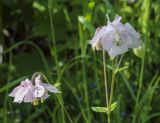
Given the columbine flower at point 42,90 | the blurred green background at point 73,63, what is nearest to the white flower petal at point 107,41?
the columbine flower at point 42,90

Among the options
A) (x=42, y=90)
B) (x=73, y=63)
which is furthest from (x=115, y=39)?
(x=73, y=63)

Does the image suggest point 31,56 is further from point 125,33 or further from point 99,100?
point 125,33

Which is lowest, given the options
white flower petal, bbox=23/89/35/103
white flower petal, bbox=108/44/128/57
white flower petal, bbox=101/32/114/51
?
white flower petal, bbox=23/89/35/103

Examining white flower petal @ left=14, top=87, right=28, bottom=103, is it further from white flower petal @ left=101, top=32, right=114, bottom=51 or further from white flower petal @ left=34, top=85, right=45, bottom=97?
white flower petal @ left=101, top=32, right=114, bottom=51

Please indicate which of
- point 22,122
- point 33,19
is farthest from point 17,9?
point 22,122

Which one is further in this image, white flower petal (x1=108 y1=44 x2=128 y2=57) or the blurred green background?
the blurred green background

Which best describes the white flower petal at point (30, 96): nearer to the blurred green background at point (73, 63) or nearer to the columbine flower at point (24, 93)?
the columbine flower at point (24, 93)

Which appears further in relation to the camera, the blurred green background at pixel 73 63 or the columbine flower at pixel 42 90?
the blurred green background at pixel 73 63

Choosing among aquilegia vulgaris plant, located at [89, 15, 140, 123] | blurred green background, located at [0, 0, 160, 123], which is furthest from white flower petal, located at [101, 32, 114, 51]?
blurred green background, located at [0, 0, 160, 123]
